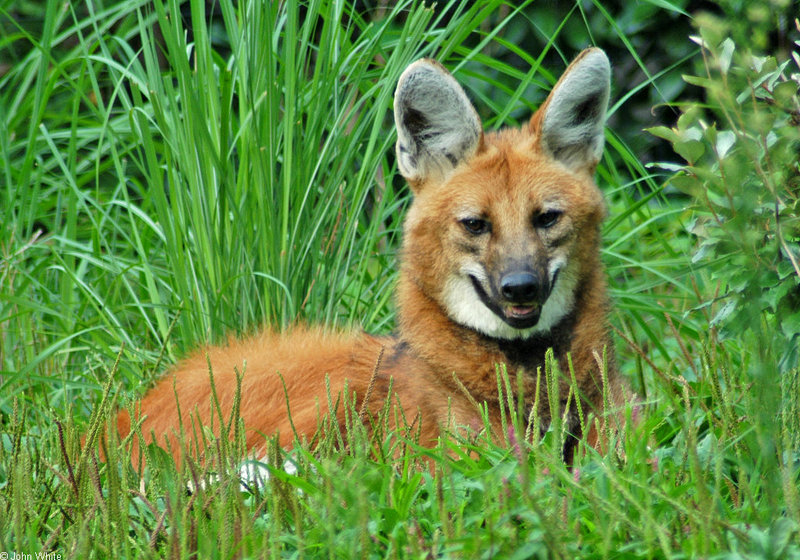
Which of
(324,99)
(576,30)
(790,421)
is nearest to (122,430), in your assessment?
(324,99)

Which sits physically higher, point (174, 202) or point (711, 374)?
point (174, 202)

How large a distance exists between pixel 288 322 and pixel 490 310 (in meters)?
1.05

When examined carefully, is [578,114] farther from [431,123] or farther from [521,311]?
[521,311]

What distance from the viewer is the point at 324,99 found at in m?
3.64

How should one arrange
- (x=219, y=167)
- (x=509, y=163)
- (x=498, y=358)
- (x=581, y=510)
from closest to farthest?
1. (x=581, y=510)
2. (x=498, y=358)
3. (x=509, y=163)
4. (x=219, y=167)

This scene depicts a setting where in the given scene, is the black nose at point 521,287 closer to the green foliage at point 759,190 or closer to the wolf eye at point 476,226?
the wolf eye at point 476,226

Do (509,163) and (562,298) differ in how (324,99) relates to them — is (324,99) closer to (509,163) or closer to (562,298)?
(509,163)

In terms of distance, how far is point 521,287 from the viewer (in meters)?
2.81

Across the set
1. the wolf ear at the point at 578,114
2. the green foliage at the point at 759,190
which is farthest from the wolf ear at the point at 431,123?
the green foliage at the point at 759,190

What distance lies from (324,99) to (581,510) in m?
2.21

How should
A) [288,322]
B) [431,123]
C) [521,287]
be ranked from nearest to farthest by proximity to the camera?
[521,287] < [431,123] < [288,322]

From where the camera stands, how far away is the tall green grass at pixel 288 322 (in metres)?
1.80

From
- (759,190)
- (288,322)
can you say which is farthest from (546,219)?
(288,322)

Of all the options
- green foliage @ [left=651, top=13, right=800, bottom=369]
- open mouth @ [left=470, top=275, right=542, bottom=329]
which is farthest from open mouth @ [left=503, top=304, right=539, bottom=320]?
green foliage @ [left=651, top=13, right=800, bottom=369]
